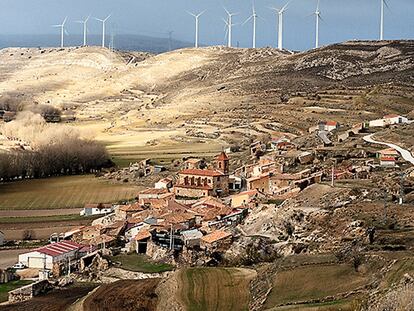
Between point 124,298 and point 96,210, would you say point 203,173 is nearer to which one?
point 96,210

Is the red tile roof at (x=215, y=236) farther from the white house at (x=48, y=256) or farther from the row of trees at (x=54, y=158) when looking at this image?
the row of trees at (x=54, y=158)

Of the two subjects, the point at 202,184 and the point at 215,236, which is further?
the point at 202,184

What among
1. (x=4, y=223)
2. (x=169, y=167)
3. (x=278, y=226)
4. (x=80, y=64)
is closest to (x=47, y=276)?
(x=278, y=226)

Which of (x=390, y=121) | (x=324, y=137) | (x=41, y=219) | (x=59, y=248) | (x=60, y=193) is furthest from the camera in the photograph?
(x=390, y=121)

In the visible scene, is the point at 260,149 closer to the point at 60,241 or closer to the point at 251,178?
the point at 251,178

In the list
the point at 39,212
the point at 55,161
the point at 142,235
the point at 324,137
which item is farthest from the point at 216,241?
the point at 55,161

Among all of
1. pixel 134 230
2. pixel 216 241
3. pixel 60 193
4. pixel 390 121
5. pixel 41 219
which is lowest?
pixel 41 219
